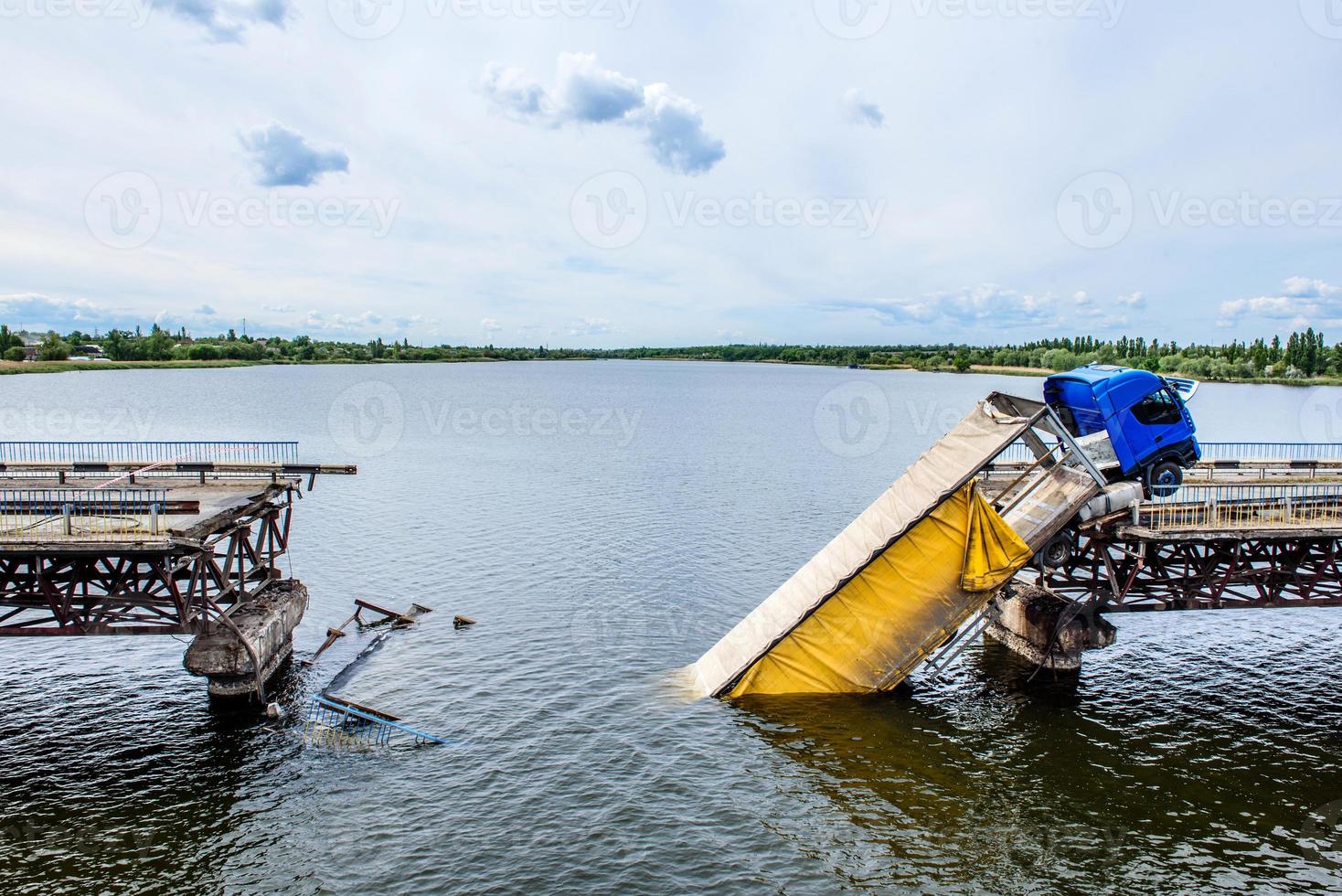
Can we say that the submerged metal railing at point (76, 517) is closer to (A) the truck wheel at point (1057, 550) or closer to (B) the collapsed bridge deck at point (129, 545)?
(B) the collapsed bridge deck at point (129, 545)

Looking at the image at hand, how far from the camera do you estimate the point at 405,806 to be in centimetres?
2266

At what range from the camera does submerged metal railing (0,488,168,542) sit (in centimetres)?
2658

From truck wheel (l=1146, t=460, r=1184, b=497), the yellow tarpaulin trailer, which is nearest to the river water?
the yellow tarpaulin trailer

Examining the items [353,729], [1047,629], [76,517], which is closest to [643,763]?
[353,729]

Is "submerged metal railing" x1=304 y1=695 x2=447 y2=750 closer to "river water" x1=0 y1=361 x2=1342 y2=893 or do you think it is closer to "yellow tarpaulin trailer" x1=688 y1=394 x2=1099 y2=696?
"river water" x1=0 y1=361 x2=1342 y2=893

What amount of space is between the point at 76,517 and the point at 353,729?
12850 millimetres

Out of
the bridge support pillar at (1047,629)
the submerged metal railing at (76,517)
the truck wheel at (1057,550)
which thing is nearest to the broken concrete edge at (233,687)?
the submerged metal railing at (76,517)

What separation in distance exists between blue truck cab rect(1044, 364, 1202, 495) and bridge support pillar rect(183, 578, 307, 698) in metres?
31.0

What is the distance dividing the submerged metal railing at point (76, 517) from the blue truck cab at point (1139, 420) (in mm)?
32595

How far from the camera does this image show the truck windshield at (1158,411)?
30344mm

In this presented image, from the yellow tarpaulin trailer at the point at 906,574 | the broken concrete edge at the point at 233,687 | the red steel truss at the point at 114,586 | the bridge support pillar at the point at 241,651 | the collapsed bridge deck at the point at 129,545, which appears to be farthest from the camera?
the broken concrete edge at the point at 233,687

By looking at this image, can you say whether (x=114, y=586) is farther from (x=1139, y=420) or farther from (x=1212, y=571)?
(x=1212, y=571)

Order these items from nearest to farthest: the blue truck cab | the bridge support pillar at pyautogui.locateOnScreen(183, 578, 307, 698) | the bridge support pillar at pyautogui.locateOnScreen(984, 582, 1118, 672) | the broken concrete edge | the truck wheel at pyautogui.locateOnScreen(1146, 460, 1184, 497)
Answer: the bridge support pillar at pyautogui.locateOnScreen(183, 578, 307, 698) < the broken concrete edge < the blue truck cab < the truck wheel at pyautogui.locateOnScreen(1146, 460, 1184, 497) < the bridge support pillar at pyautogui.locateOnScreen(984, 582, 1118, 672)

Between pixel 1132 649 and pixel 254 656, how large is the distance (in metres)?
35.7
